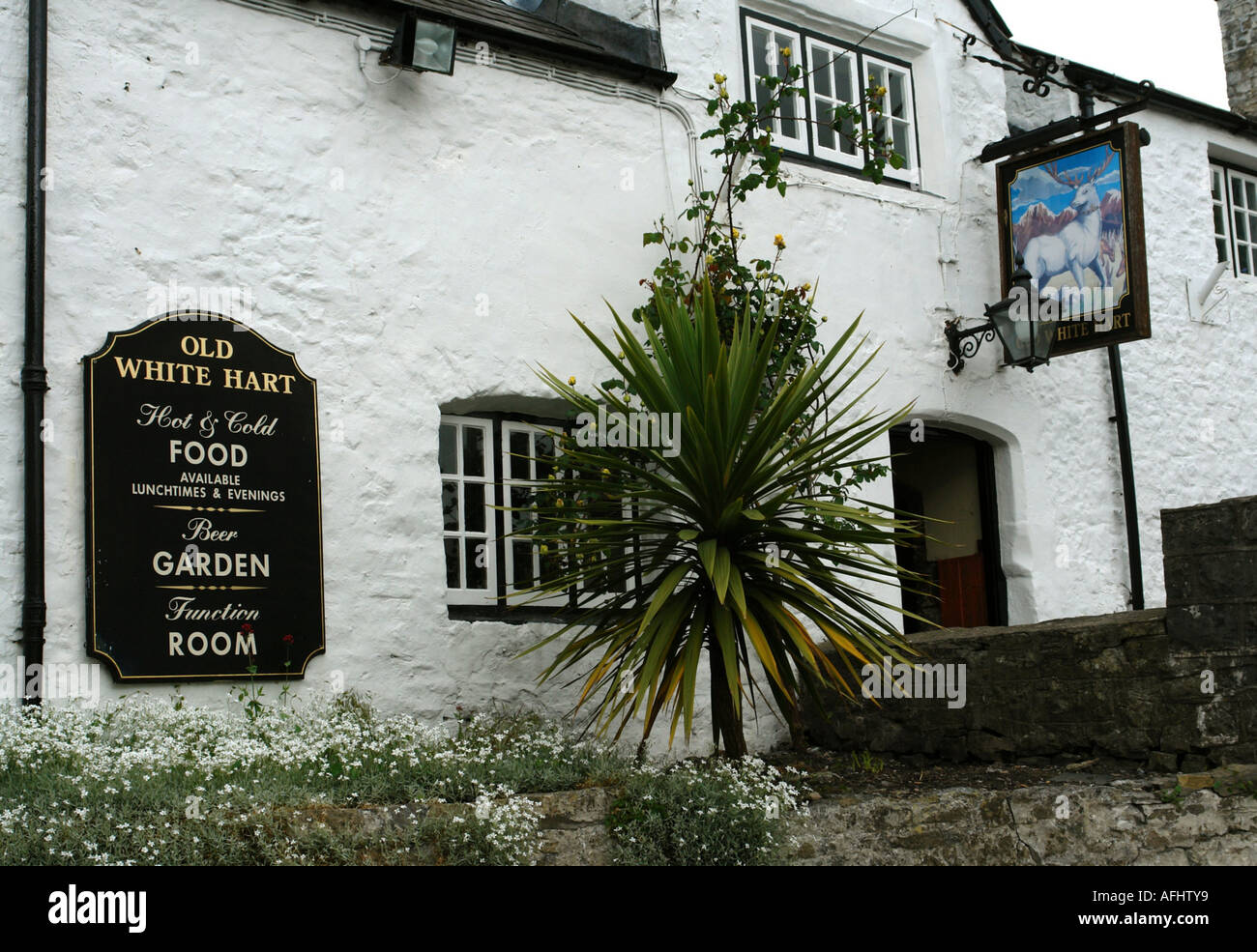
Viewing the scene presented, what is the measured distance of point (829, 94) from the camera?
29.7ft

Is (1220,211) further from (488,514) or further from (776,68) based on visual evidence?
(488,514)

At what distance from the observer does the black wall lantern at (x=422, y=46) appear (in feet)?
22.7

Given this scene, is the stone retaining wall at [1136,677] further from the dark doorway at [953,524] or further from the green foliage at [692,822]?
the dark doorway at [953,524]

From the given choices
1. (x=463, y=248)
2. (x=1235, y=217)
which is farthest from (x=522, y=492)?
(x=1235, y=217)

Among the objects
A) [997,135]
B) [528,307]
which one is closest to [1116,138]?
[997,135]

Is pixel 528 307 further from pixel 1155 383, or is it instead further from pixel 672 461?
pixel 1155 383

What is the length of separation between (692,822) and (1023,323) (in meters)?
4.41

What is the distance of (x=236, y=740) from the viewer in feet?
17.8

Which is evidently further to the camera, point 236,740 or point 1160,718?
point 1160,718

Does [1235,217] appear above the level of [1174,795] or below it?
above

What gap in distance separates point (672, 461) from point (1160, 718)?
7.98 feet

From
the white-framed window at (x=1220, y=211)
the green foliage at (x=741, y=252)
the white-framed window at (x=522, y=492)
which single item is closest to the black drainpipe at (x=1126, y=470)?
the white-framed window at (x=1220, y=211)

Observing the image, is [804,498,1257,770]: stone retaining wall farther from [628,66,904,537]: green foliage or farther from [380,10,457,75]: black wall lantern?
[380,10,457,75]: black wall lantern
